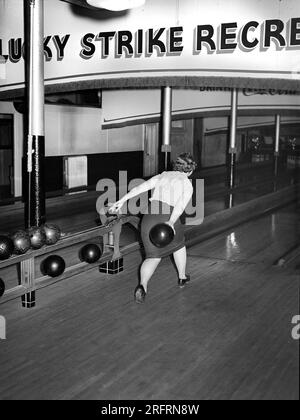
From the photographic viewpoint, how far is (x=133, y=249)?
5430 mm

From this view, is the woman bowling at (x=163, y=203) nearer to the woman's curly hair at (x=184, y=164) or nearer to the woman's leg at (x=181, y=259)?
the woman's curly hair at (x=184, y=164)

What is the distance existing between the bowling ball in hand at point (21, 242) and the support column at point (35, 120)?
56 cm

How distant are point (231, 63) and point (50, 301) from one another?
281 centimetres

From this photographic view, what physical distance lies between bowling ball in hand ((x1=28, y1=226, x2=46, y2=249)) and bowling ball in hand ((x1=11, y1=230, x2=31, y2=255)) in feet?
0.16

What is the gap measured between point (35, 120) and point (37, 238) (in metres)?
1.00

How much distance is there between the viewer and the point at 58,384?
284cm

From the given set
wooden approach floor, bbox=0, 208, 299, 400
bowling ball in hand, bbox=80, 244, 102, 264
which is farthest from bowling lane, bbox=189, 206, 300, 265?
bowling ball in hand, bbox=80, 244, 102, 264

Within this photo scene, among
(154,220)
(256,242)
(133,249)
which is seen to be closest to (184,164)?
(154,220)

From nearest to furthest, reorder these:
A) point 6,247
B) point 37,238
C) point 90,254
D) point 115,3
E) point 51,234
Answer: point 6,247 → point 37,238 → point 51,234 → point 90,254 → point 115,3

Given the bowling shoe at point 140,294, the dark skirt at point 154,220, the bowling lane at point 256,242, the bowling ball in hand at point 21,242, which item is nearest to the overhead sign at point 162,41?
the dark skirt at point 154,220

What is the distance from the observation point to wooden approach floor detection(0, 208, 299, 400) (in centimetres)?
279

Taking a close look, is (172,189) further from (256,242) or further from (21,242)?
(256,242)

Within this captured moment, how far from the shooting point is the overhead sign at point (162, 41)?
16.2ft

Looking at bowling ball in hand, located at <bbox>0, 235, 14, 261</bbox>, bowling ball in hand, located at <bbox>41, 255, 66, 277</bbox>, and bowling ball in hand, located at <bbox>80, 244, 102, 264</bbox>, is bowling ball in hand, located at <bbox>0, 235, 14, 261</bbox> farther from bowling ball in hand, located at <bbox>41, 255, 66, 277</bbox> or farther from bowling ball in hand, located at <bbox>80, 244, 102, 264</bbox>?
bowling ball in hand, located at <bbox>80, 244, 102, 264</bbox>
